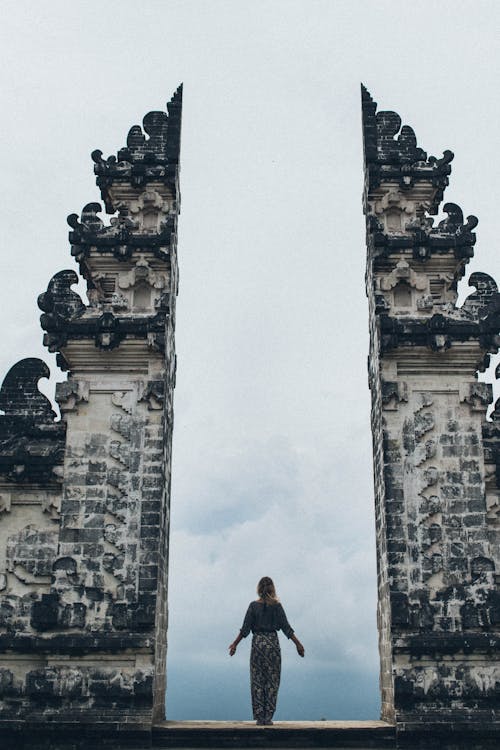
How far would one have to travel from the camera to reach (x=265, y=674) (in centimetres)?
1126

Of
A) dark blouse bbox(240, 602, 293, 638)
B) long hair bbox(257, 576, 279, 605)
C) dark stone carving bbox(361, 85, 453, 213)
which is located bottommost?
dark blouse bbox(240, 602, 293, 638)

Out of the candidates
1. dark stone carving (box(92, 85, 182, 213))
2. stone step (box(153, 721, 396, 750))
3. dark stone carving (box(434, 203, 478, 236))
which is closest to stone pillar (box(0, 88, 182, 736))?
dark stone carving (box(92, 85, 182, 213))

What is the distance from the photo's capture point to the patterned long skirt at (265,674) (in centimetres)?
1127

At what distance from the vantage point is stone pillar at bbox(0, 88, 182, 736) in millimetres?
11695

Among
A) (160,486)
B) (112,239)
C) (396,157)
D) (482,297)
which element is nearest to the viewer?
(160,486)

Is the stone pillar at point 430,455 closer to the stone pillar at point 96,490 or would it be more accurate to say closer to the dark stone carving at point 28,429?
the stone pillar at point 96,490

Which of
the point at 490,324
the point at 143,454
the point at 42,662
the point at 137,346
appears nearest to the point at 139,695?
the point at 42,662

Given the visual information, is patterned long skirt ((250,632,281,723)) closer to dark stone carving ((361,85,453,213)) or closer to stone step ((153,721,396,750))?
stone step ((153,721,396,750))

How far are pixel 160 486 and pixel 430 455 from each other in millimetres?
4076

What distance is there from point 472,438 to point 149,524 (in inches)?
198

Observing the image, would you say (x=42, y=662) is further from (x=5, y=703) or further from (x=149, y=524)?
(x=149, y=524)

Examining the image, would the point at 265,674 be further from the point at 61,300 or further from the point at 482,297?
the point at 482,297

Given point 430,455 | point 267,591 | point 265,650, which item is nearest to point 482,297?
point 430,455

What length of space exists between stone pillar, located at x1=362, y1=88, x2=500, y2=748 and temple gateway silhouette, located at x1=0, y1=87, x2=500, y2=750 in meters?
0.03
